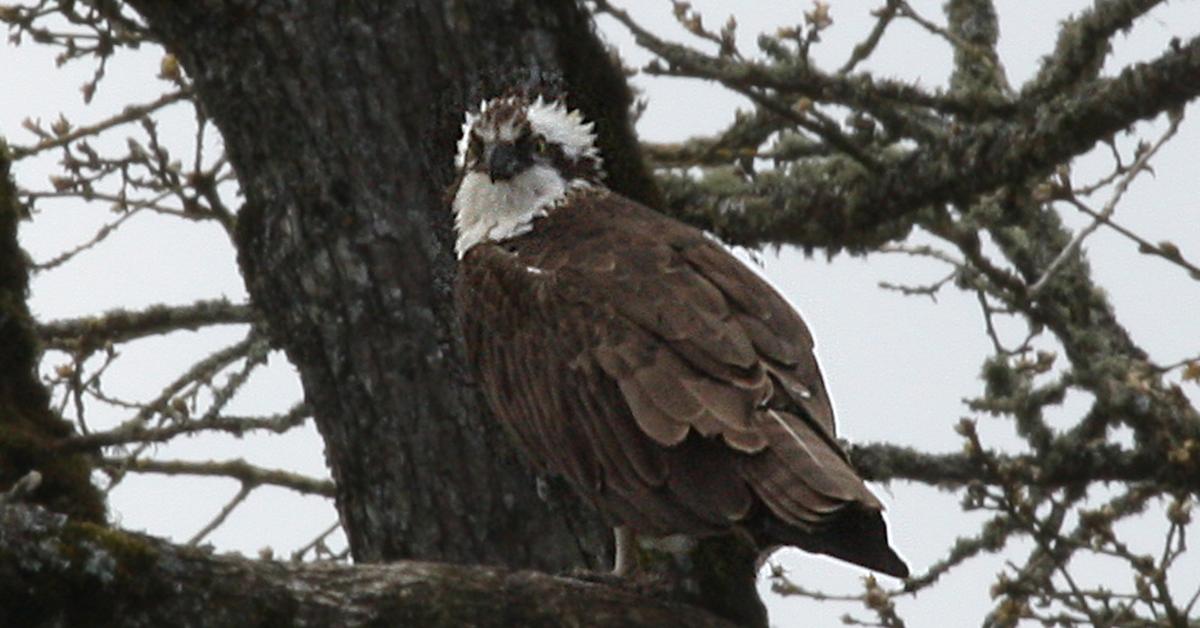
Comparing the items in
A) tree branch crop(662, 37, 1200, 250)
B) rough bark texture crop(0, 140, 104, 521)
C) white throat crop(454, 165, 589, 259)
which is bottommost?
rough bark texture crop(0, 140, 104, 521)

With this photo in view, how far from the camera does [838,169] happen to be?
7230 mm

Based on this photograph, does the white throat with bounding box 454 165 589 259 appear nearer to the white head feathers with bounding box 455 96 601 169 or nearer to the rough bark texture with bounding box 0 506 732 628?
the white head feathers with bounding box 455 96 601 169

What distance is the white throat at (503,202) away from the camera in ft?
18.4

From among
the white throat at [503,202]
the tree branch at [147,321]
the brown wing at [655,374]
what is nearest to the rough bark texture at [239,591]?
the brown wing at [655,374]

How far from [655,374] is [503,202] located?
1020 mm

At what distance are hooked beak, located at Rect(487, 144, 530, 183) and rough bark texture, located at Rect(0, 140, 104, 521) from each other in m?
1.23

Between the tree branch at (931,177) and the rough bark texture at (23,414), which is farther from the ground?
the tree branch at (931,177)

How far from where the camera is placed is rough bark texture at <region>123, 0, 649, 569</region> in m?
5.47

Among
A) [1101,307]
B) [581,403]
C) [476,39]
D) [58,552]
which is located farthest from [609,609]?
[1101,307]

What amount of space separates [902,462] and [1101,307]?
1.30 m

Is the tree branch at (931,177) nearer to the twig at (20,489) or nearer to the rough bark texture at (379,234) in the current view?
the rough bark texture at (379,234)

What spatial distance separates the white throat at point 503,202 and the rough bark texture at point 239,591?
48.0 inches

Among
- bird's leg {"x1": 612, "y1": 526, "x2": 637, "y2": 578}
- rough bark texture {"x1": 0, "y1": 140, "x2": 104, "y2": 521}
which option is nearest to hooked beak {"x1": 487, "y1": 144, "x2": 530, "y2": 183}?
bird's leg {"x1": 612, "y1": 526, "x2": 637, "y2": 578}

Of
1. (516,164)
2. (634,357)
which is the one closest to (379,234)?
(516,164)
